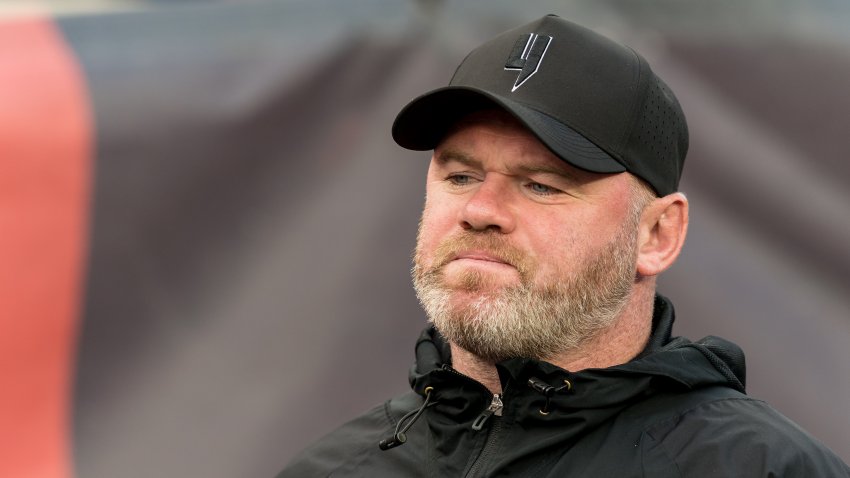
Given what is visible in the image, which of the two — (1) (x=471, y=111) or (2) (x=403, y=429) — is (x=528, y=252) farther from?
(2) (x=403, y=429)

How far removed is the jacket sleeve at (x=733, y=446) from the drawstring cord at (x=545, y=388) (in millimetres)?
123

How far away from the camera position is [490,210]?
147cm

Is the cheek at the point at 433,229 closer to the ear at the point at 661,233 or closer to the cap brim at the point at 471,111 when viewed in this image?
the cap brim at the point at 471,111

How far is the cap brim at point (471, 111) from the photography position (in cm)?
144

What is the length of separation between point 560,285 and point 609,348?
0.14 metres

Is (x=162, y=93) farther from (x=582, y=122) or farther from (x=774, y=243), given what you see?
(x=774, y=243)

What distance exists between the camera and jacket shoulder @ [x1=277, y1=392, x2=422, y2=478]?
5.54 feet

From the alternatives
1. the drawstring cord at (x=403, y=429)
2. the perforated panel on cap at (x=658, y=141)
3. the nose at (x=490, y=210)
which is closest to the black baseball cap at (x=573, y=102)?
the perforated panel on cap at (x=658, y=141)

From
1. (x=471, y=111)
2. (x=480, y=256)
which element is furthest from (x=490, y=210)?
(x=471, y=111)

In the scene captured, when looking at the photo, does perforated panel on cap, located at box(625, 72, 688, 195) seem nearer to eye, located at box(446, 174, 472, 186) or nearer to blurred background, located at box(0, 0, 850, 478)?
eye, located at box(446, 174, 472, 186)

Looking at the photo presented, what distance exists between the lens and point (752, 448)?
1.32 metres

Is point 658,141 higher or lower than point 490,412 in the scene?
higher

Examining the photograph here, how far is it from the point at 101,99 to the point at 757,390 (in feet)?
4.79

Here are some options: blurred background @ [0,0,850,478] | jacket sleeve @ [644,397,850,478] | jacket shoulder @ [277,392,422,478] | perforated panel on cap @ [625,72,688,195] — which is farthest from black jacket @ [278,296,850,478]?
blurred background @ [0,0,850,478]
